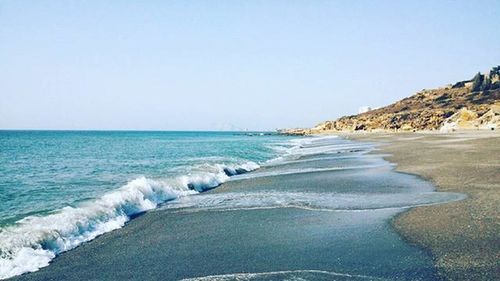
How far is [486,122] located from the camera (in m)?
77.3

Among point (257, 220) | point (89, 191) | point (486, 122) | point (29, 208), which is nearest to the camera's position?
point (257, 220)

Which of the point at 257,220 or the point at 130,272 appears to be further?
the point at 257,220

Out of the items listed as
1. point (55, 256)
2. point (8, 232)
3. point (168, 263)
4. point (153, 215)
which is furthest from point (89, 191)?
point (168, 263)

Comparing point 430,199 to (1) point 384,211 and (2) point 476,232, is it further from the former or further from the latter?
(2) point 476,232

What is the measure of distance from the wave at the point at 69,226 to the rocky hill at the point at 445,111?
75.5 m

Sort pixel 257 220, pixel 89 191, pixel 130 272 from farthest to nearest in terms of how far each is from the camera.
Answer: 1. pixel 89 191
2. pixel 257 220
3. pixel 130 272

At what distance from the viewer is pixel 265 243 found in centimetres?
904

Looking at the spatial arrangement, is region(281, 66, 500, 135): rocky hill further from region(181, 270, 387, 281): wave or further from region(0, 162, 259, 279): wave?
region(181, 270, 387, 281): wave

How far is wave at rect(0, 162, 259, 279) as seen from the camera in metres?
8.35

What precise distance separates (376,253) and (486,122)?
269 ft

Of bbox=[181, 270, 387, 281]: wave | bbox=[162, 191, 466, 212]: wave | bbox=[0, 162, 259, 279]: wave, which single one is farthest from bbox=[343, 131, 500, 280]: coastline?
bbox=[0, 162, 259, 279]: wave

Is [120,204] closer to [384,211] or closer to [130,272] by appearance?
[130,272]

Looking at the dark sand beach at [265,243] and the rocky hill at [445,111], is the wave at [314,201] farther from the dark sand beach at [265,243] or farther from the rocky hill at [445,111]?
the rocky hill at [445,111]

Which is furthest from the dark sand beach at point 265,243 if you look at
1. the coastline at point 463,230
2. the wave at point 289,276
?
the coastline at point 463,230
